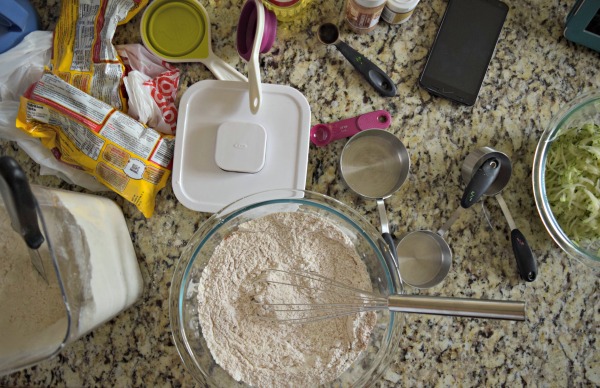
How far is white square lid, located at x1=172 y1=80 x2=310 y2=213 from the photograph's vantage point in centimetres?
89

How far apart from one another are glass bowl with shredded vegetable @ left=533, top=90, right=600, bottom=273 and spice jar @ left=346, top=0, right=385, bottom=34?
388 millimetres

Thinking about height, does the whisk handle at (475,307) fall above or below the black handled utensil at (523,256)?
above

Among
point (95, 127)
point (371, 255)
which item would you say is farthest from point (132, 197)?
point (371, 255)

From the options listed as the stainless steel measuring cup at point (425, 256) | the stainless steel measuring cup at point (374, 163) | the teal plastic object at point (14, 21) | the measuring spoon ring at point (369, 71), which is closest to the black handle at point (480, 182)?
the stainless steel measuring cup at point (425, 256)

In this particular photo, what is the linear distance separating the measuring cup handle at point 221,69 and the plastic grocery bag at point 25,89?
312mm

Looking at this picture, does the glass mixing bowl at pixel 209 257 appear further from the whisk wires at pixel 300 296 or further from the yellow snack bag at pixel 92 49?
the yellow snack bag at pixel 92 49

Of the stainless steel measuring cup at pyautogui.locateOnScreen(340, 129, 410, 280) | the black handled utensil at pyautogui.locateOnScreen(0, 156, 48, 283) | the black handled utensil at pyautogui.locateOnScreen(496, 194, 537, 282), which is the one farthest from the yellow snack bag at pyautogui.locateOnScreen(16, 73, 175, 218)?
the black handled utensil at pyautogui.locateOnScreen(496, 194, 537, 282)

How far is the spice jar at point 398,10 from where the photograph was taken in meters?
0.84

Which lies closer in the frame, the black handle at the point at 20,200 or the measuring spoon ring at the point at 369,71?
the black handle at the point at 20,200

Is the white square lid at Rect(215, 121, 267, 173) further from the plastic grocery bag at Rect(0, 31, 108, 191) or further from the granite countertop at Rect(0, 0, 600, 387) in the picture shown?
the plastic grocery bag at Rect(0, 31, 108, 191)

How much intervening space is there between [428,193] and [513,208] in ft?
0.56

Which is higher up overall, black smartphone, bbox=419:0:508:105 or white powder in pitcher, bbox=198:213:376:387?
black smartphone, bbox=419:0:508:105

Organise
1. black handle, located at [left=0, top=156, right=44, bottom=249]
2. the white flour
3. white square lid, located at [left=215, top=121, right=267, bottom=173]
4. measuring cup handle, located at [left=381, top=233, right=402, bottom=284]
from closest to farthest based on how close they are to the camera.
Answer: black handle, located at [left=0, top=156, right=44, bottom=249] < the white flour < measuring cup handle, located at [left=381, top=233, right=402, bottom=284] < white square lid, located at [left=215, top=121, right=267, bottom=173]

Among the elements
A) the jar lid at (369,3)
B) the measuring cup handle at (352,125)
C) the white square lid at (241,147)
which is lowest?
the white square lid at (241,147)
